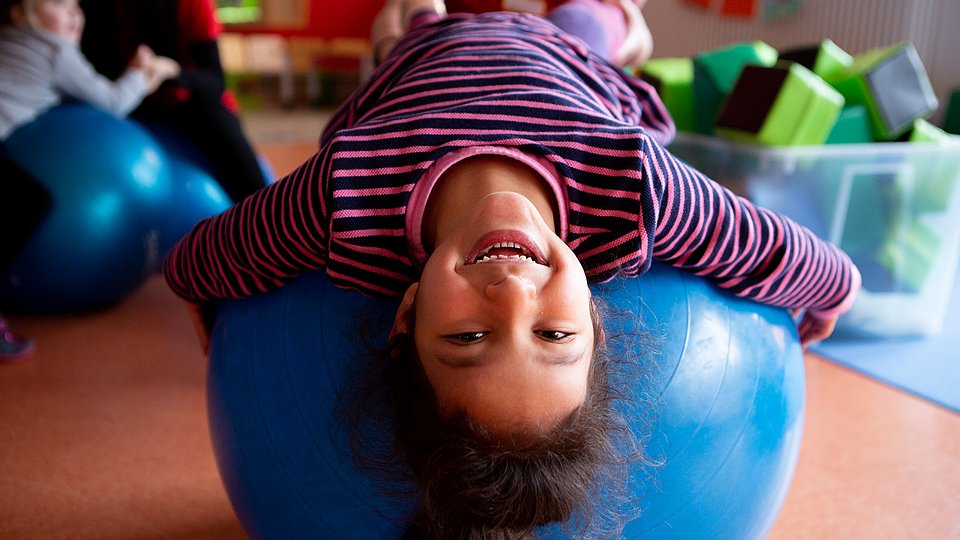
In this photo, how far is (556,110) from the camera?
1.03 metres

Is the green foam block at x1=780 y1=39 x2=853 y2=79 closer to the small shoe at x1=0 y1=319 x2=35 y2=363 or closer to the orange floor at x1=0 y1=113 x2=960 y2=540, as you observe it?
the orange floor at x1=0 y1=113 x2=960 y2=540

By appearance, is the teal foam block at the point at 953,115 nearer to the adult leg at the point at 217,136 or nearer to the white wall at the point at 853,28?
the white wall at the point at 853,28

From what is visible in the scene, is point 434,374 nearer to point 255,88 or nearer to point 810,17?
point 810,17

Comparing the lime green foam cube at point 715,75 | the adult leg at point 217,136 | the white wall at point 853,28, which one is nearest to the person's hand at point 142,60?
the adult leg at point 217,136

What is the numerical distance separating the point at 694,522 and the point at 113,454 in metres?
1.06

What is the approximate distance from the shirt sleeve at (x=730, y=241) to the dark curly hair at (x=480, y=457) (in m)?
0.15

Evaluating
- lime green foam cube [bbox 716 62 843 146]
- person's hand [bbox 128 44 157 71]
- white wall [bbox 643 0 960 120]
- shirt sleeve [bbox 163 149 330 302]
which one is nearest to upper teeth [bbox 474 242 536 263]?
shirt sleeve [bbox 163 149 330 302]

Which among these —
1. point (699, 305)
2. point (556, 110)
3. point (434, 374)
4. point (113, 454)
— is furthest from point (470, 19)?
point (113, 454)

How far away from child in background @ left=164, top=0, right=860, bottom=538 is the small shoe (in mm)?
858

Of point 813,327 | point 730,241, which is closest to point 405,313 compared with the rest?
point 730,241

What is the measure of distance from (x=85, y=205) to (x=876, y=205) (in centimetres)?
182

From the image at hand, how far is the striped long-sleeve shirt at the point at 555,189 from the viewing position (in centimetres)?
95

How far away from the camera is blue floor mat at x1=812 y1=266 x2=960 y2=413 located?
1.74m

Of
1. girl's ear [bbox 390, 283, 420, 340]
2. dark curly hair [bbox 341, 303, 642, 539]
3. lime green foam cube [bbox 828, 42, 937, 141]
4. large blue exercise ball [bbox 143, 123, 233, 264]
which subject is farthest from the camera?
large blue exercise ball [bbox 143, 123, 233, 264]
